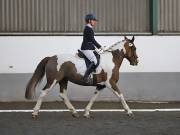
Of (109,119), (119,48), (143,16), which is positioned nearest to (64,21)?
(143,16)

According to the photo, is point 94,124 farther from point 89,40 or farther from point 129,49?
point 129,49

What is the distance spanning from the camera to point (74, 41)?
58.9 ft

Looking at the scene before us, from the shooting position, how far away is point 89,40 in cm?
1373

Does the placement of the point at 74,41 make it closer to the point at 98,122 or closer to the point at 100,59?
the point at 100,59

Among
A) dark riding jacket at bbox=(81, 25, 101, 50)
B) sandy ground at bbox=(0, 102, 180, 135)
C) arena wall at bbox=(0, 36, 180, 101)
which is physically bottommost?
sandy ground at bbox=(0, 102, 180, 135)

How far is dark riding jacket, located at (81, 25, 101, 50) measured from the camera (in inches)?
538

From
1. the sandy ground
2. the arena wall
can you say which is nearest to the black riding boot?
the sandy ground

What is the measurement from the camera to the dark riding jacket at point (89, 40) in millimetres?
13672

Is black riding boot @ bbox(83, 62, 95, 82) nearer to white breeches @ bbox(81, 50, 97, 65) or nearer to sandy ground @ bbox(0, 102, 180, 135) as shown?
white breeches @ bbox(81, 50, 97, 65)

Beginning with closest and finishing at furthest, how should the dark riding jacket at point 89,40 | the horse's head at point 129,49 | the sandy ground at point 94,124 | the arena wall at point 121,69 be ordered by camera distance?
the sandy ground at point 94,124, the dark riding jacket at point 89,40, the horse's head at point 129,49, the arena wall at point 121,69

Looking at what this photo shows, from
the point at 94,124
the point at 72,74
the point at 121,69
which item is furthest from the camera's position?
the point at 121,69

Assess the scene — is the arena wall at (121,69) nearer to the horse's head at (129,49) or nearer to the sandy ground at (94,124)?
the sandy ground at (94,124)

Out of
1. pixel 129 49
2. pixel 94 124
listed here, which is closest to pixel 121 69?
pixel 129 49

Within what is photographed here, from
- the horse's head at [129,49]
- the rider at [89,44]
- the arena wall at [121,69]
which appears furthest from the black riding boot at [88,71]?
the arena wall at [121,69]
